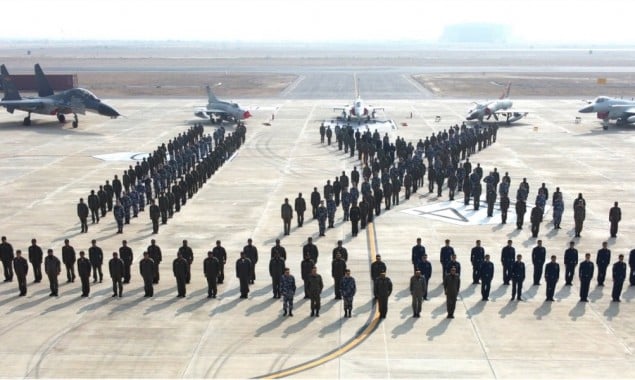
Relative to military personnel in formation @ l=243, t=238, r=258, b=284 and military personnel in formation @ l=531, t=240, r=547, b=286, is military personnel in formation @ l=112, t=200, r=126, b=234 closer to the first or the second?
military personnel in formation @ l=243, t=238, r=258, b=284

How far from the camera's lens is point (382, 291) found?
13.8 metres

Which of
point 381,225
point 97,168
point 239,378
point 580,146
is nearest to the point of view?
point 239,378

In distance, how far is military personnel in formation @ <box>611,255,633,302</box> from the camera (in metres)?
14.8

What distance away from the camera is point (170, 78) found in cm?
9438

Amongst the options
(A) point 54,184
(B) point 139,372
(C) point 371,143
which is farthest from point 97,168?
(B) point 139,372

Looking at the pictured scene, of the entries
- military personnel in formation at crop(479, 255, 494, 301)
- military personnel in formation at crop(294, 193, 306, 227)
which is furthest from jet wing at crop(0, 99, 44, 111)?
military personnel in formation at crop(479, 255, 494, 301)

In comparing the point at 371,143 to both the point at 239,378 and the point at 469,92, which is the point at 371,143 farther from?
the point at 469,92

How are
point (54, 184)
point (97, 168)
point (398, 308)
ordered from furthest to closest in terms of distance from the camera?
point (97, 168) → point (54, 184) → point (398, 308)

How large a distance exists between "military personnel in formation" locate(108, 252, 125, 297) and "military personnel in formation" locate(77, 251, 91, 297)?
1.74 feet

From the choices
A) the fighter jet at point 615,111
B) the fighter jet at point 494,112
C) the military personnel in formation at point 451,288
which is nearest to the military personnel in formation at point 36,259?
the military personnel in formation at point 451,288

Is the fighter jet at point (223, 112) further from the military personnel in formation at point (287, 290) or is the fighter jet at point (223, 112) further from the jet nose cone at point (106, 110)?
the military personnel in formation at point (287, 290)

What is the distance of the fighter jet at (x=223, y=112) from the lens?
148 ft

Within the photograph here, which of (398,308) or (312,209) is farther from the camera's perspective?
(312,209)

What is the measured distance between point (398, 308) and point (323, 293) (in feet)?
6.43
